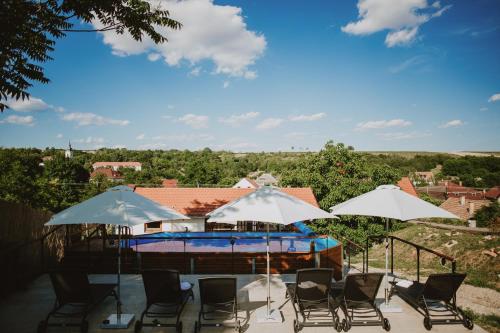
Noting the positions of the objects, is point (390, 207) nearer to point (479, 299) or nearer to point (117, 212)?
point (117, 212)

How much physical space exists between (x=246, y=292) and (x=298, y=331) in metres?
2.13

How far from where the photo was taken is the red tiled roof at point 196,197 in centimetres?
2106

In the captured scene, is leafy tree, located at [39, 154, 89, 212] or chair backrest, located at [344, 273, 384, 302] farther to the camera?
leafy tree, located at [39, 154, 89, 212]

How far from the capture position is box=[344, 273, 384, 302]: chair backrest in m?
5.57

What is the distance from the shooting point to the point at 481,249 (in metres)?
14.2

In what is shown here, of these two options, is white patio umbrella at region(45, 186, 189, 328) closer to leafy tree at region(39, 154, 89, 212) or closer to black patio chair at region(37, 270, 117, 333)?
black patio chair at region(37, 270, 117, 333)

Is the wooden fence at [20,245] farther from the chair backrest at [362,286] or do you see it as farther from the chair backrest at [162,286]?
the chair backrest at [362,286]

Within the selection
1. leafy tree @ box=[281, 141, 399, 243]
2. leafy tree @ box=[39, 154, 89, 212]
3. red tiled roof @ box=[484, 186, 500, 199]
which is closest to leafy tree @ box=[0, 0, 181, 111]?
leafy tree @ box=[281, 141, 399, 243]

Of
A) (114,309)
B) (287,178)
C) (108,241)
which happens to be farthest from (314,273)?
(287,178)

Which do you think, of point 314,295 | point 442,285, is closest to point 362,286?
point 314,295

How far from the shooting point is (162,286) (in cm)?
559

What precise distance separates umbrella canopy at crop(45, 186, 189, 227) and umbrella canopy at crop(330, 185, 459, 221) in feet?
11.6

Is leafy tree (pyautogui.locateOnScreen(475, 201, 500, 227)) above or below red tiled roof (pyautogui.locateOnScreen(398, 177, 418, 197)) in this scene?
below

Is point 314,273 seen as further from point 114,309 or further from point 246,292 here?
point 114,309
